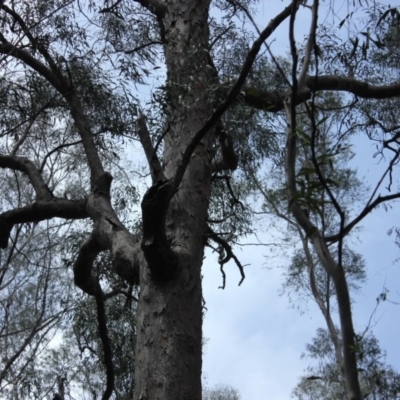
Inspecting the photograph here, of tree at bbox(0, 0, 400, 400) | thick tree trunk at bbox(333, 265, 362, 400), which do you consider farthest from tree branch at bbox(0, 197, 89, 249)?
A: thick tree trunk at bbox(333, 265, 362, 400)

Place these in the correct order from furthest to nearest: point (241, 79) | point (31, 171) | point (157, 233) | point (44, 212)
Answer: point (31, 171), point (44, 212), point (157, 233), point (241, 79)

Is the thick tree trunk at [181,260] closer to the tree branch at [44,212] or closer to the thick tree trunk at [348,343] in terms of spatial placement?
the tree branch at [44,212]

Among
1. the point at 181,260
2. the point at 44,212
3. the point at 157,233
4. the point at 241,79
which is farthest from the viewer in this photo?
the point at 44,212

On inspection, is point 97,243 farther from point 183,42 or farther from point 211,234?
point 183,42

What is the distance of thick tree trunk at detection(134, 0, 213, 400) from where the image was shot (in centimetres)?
247

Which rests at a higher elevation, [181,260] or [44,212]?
[44,212]

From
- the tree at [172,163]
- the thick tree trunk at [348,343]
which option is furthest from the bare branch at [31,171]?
the thick tree trunk at [348,343]

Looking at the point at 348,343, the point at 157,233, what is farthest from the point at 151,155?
the point at 348,343

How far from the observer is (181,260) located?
8.89 feet

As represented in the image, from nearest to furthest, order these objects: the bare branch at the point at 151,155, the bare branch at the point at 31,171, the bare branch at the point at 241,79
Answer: the bare branch at the point at 241,79 → the bare branch at the point at 151,155 → the bare branch at the point at 31,171

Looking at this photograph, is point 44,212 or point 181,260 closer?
Answer: point 181,260

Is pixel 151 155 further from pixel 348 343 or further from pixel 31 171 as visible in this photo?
pixel 31 171

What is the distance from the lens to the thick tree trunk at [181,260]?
2469 millimetres

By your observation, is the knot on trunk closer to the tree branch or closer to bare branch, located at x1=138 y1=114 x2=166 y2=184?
bare branch, located at x1=138 y1=114 x2=166 y2=184
